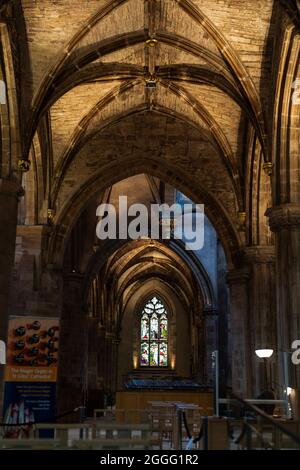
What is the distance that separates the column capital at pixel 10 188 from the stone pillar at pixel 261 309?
→ 6712mm

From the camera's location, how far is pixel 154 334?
37.1 m

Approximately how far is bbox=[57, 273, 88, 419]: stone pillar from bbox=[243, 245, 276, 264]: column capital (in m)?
6.53

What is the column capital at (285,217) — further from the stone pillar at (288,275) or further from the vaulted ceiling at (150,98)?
the vaulted ceiling at (150,98)

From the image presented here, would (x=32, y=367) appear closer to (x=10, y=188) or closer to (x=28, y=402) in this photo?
(x=28, y=402)

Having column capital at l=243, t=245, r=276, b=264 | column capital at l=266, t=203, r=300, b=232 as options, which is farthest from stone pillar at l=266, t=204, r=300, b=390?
column capital at l=243, t=245, r=276, b=264

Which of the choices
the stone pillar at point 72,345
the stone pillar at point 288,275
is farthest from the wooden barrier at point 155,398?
the stone pillar at point 288,275

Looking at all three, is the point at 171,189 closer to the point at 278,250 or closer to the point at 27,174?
the point at 27,174

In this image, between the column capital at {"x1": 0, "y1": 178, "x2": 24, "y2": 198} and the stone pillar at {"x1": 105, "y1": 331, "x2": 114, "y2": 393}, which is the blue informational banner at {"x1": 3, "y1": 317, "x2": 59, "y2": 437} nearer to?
the column capital at {"x1": 0, "y1": 178, "x2": 24, "y2": 198}

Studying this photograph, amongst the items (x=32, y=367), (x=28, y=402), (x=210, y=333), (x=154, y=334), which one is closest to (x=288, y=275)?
(x=32, y=367)

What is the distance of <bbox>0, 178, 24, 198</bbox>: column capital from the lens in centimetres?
1240

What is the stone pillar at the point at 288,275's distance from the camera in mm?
11312

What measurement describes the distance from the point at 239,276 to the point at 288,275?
547cm
